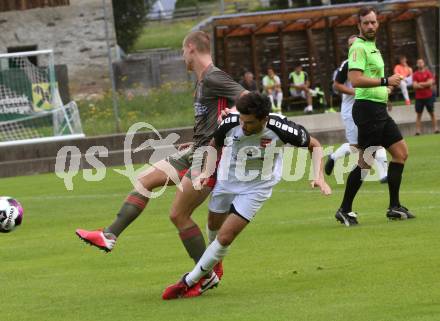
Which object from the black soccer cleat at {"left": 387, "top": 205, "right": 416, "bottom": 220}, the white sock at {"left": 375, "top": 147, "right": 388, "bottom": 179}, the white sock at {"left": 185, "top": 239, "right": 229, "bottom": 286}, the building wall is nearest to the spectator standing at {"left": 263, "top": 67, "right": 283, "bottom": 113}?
the building wall

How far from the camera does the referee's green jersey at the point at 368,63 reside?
1259cm

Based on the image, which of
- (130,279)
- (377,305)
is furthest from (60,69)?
(377,305)

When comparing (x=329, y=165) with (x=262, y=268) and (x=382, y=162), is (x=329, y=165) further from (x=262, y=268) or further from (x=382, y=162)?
(x=262, y=268)

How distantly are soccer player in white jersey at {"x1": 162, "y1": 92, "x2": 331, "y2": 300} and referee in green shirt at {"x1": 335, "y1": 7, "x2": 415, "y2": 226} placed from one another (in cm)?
364

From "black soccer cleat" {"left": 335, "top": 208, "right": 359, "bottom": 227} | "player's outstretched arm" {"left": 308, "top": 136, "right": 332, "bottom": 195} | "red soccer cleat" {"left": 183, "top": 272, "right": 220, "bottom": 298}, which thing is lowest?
"black soccer cleat" {"left": 335, "top": 208, "right": 359, "bottom": 227}

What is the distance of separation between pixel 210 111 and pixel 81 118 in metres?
23.1

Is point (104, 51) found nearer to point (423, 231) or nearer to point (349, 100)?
point (349, 100)

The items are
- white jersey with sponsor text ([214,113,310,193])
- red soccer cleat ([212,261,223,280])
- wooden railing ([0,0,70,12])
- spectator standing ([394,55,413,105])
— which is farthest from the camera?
wooden railing ([0,0,70,12])

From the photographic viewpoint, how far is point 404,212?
13.1m

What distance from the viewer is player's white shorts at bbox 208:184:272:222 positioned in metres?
8.87

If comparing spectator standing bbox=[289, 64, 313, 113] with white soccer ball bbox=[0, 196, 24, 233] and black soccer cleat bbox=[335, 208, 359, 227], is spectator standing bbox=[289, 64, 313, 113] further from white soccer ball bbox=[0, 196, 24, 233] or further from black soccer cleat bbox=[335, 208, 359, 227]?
white soccer ball bbox=[0, 196, 24, 233]

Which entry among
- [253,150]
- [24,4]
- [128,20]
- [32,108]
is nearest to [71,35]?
[24,4]

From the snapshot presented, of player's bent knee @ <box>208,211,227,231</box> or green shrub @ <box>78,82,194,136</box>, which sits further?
green shrub @ <box>78,82,194,136</box>

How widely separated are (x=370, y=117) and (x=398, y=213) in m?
1.13
